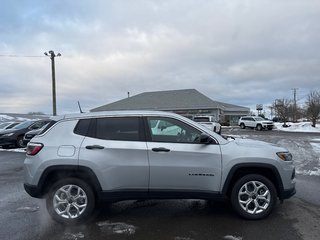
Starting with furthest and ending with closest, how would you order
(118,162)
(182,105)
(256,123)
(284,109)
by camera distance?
(284,109) → (182,105) → (256,123) → (118,162)

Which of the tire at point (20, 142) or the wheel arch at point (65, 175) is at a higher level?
the tire at point (20, 142)

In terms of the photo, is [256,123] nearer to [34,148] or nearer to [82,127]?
[82,127]

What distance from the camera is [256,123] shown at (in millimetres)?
44375

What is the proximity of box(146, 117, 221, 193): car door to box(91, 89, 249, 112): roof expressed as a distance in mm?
43557

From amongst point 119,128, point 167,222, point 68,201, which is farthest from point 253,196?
point 68,201

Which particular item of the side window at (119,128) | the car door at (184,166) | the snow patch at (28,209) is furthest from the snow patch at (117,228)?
the snow patch at (28,209)

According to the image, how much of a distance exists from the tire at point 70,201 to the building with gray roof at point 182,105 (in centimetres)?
4165

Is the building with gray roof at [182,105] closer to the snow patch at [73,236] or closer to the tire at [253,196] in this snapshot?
the tire at [253,196]

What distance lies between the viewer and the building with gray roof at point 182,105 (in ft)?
161

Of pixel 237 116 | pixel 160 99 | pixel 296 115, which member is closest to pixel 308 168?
pixel 160 99

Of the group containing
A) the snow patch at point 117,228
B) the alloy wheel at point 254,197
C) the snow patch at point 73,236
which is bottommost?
the snow patch at point 73,236

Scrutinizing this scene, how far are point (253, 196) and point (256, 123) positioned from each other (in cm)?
4056

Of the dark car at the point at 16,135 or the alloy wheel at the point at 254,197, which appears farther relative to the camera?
the dark car at the point at 16,135

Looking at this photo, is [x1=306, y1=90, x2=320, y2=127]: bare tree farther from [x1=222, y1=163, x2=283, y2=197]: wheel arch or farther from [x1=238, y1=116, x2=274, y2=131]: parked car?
[x1=222, y1=163, x2=283, y2=197]: wheel arch
